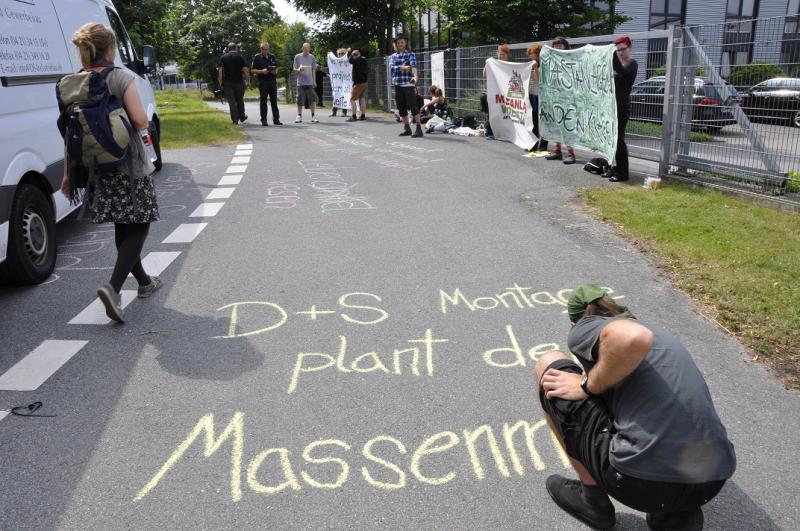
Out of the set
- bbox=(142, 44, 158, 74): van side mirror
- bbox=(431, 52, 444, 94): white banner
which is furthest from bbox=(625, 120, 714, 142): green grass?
bbox=(431, 52, 444, 94): white banner

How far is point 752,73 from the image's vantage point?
679cm

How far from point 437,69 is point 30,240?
514 inches

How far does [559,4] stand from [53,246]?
724 inches

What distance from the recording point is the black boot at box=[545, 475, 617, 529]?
252cm

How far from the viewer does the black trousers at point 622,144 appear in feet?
28.1

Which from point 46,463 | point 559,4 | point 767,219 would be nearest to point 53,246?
point 46,463

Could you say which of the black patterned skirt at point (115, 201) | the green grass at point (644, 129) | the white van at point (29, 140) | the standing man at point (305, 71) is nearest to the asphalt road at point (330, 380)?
the white van at point (29, 140)

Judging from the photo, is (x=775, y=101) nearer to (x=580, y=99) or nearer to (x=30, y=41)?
(x=580, y=99)

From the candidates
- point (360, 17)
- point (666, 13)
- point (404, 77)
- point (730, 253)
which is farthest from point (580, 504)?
point (666, 13)

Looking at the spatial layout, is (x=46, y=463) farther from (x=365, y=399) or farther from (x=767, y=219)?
(x=767, y=219)

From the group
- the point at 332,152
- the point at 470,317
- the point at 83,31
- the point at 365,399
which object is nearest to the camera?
the point at 365,399

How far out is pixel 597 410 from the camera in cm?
241

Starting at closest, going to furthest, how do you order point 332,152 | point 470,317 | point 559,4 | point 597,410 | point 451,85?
point 597,410
point 470,317
point 332,152
point 451,85
point 559,4

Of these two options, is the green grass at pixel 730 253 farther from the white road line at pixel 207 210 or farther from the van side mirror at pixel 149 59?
the van side mirror at pixel 149 59
